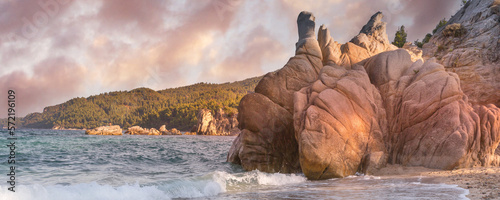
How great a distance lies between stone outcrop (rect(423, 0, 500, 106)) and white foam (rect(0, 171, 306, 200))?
15.8 metres

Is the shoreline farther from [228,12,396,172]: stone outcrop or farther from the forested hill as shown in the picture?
the forested hill

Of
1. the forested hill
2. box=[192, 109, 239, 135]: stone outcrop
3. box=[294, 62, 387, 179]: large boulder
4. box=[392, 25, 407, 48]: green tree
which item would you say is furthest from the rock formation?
the forested hill

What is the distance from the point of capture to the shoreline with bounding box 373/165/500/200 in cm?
933

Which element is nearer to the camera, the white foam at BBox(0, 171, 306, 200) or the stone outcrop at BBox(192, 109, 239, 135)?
the white foam at BBox(0, 171, 306, 200)

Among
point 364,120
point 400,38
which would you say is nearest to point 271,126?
point 364,120

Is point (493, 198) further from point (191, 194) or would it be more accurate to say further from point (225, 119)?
point (225, 119)

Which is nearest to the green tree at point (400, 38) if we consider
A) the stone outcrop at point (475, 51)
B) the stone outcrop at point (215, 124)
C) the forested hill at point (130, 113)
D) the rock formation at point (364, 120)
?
the stone outcrop at point (475, 51)

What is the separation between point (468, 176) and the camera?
12.8 metres

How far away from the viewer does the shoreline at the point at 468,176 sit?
9328mm

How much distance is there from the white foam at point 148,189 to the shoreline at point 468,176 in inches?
175

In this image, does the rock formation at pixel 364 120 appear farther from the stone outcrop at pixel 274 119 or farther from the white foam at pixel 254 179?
the white foam at pixel 254 179

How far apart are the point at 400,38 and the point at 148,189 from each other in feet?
127

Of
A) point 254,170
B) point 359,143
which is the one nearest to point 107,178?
point 254,170

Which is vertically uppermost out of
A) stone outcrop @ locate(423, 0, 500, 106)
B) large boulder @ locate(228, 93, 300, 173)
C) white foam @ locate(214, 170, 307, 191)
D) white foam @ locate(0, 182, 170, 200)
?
stone outcrop @ locate(423, 0, 500, 106)
